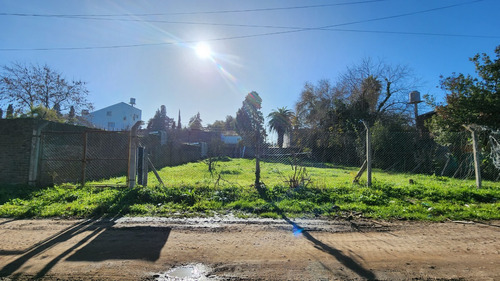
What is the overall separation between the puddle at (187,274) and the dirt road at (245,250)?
0.01 meters

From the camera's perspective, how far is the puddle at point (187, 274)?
2752mm

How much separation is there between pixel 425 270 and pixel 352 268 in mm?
843

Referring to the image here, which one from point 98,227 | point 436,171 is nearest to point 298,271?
point 98,227

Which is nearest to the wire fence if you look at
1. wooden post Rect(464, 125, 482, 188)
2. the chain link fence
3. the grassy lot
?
the chain link fence

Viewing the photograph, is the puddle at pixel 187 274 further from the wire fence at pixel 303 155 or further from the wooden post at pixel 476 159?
the wooden post at pixel 476 159

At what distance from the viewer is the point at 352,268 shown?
2945mm

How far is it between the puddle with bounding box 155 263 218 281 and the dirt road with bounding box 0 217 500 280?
0.04 feet

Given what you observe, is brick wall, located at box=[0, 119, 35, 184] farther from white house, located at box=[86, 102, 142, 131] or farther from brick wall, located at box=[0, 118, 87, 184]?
white house, located at box=[86, 102, 142, 131]

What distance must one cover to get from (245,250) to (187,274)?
920mm

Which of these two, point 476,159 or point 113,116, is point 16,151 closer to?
point 476,159

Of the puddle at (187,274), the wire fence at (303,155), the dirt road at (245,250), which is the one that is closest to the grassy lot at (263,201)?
the dirt road at (245,250)

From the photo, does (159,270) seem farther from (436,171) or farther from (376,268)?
(436,171)

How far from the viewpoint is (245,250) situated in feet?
11.4

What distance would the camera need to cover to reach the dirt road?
9.32 ft
